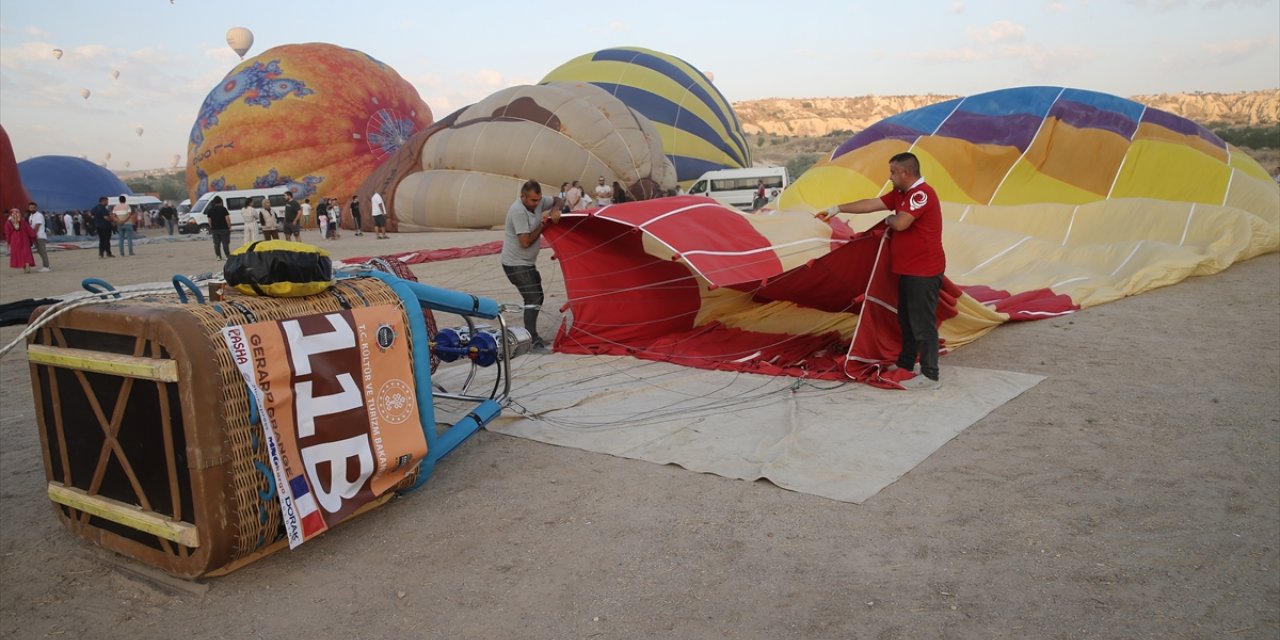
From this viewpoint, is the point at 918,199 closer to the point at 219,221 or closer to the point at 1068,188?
the point at 1068,188

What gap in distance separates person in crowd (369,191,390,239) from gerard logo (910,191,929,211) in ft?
51.7

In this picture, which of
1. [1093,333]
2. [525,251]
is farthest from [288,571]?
[1093,333]

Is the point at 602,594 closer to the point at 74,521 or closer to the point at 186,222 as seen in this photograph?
the point at 74,521

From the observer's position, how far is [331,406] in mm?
3037

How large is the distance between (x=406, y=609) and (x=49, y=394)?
67.7 inches

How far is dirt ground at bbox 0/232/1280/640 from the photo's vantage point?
245 centimetres

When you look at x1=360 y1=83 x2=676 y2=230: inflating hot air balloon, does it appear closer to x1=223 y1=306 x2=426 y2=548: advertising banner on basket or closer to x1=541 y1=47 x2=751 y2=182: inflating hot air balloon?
x1=541 y1=47 x2=751 y2=182: inflating hot air balloon

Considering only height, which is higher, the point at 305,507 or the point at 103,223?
the point at 103,223

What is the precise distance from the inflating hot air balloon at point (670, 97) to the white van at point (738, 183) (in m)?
1.74

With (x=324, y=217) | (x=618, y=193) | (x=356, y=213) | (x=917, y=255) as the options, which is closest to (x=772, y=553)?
(x=917, y=255)

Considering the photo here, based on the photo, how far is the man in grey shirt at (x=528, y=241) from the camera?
19.9 feet

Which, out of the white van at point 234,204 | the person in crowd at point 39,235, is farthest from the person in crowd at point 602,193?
the person in crowd at point 39,235

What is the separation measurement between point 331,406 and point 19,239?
562 inches

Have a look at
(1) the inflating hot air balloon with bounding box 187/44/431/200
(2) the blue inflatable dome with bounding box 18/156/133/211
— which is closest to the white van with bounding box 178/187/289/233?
(1) the inflating hot air balloon with bounding box 187/44/431/200
